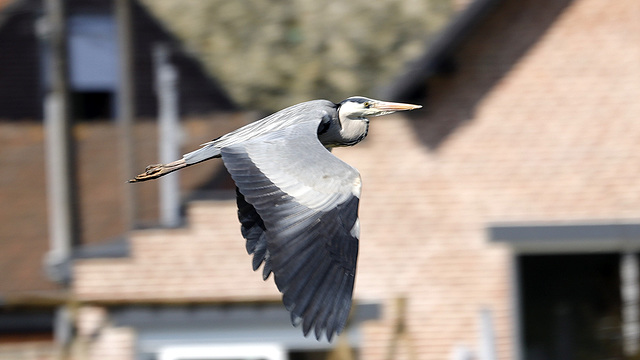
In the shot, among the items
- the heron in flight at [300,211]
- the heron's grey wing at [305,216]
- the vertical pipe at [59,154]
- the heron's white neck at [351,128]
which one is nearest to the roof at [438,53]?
the heron's white neck at [351,128]

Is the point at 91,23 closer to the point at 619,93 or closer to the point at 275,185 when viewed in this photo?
the point at 619,93

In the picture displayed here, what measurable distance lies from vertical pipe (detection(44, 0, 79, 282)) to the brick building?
169 cm

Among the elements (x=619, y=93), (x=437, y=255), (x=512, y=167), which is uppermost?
(x=619, y=93)

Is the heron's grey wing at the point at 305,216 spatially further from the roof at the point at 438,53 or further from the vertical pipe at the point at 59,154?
the vertical pipe at the point at 59,154

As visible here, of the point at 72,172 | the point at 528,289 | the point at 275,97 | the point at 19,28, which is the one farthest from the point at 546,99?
the point at 19,28

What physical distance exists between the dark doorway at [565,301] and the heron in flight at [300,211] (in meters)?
7.00

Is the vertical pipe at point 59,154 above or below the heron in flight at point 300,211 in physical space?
above

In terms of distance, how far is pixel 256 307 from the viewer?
9.91 m

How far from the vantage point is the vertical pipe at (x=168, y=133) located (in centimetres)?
1023

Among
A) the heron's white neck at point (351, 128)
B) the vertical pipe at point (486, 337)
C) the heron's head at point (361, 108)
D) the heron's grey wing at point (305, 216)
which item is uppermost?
the heron's head at point (361, 108)

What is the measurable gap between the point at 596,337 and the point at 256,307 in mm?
4243

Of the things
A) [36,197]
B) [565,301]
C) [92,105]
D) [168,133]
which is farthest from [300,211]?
[565,301]

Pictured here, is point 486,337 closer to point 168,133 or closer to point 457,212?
point 457,212

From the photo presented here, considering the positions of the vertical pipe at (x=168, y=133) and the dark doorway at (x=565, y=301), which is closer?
the vertical pipe at (x=168, y=133)
